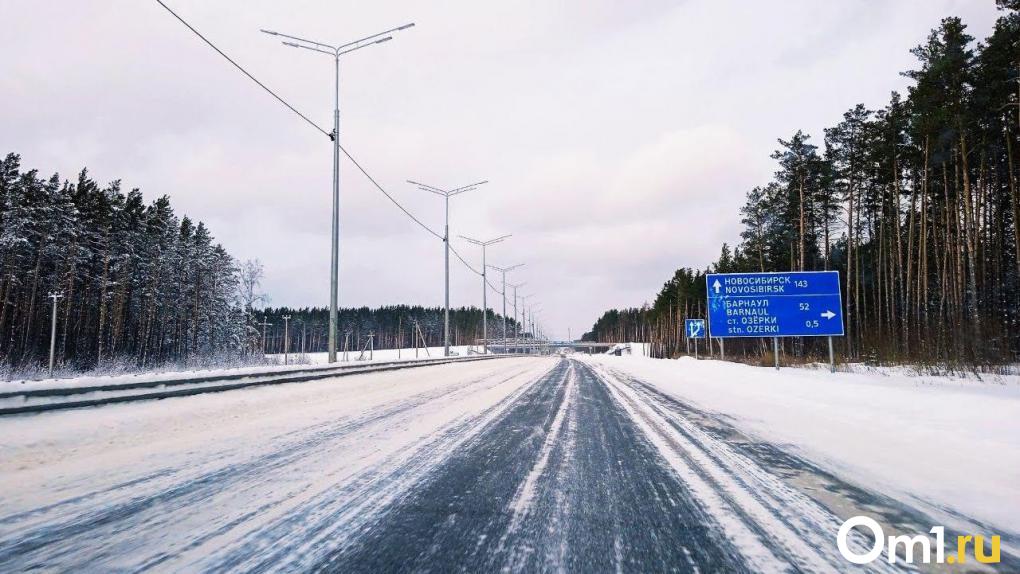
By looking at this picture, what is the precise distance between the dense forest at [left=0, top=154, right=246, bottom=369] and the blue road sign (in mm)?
32930

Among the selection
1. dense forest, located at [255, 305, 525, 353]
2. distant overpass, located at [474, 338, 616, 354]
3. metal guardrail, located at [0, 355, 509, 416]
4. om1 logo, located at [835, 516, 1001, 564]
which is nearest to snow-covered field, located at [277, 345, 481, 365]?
distant overpass, located at [474, 338, 616, 354]

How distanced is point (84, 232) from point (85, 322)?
1187cm

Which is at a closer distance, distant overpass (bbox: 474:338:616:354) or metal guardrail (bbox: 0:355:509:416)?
metal guardrail (bbox: 0:355:509:416)

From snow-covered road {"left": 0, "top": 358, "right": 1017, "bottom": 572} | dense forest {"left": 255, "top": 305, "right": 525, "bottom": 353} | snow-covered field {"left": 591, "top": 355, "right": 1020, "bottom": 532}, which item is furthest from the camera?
dense forest {"left": 255, "top": 305, "right": 525, "bottom": 353}

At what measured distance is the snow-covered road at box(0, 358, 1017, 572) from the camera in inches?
84.0

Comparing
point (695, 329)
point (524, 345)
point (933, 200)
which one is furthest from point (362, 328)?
point (933, 200)

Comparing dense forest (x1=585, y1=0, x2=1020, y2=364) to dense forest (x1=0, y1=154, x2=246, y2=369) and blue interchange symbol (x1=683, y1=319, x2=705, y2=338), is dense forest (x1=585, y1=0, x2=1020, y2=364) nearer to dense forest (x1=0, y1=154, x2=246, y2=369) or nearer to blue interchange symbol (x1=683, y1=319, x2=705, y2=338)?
blue interchange symbol (x1=683, y1=319, x2=705, y2=338)

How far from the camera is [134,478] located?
333 cm

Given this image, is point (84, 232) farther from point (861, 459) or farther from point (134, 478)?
point (861, 459)

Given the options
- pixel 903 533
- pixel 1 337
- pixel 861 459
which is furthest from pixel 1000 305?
pixel 1 337

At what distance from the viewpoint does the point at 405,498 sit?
297cm

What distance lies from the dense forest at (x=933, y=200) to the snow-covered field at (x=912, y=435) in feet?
27.2

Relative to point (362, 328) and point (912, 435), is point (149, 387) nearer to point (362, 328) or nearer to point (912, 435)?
point (912, 435)

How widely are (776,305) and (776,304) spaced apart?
0.05 metres
